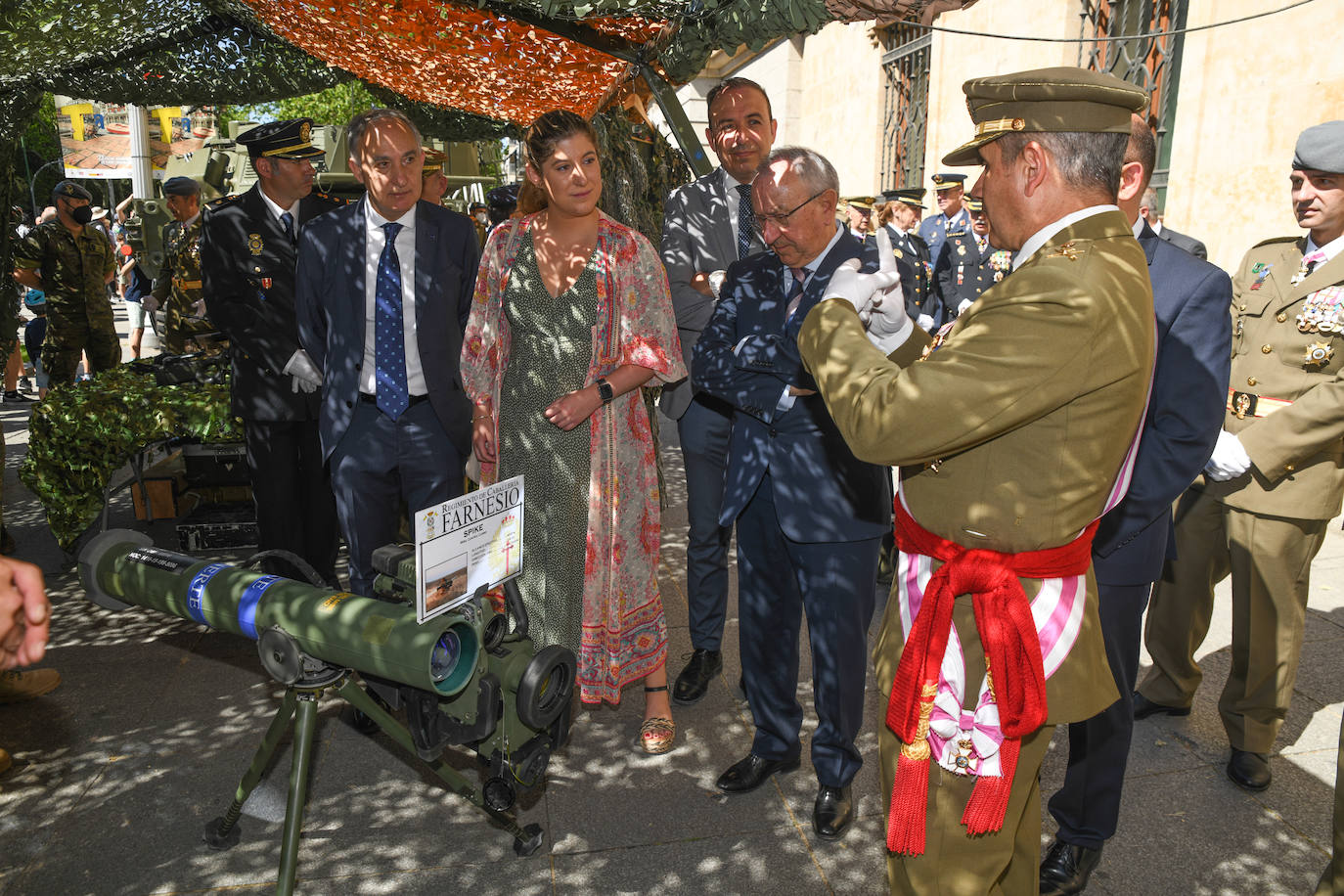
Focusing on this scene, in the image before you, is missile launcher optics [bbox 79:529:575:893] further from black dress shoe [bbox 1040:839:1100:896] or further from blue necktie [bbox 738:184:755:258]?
blue necktie [bbox 738:184:755:258]

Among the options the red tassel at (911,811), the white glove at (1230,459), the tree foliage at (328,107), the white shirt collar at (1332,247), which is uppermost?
the tree foliage at (328,107)

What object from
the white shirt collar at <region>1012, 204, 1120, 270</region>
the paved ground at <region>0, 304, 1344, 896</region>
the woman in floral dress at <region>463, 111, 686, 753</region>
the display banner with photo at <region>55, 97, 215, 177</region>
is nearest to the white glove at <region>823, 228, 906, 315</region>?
the white shirt collar at <region>1012, 204, 1120, 270</region>

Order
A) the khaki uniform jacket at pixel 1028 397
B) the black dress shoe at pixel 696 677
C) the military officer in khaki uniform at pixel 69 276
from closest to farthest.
Result: the khaki uniform jacket at pixel 1028 397, the black dress shoe at pixel 696 677, the military officer in khaki uniform at pixel 69 276

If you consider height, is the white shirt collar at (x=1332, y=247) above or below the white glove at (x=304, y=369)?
above

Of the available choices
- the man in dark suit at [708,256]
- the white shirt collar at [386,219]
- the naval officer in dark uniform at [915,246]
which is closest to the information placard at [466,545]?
the man in dark suit at [708,256]

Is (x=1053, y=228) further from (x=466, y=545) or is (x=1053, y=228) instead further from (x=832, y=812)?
(x=832, y=812)

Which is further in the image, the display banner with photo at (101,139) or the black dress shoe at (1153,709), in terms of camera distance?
the display banner with photo at (101,139)

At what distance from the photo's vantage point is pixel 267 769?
11.3 ft

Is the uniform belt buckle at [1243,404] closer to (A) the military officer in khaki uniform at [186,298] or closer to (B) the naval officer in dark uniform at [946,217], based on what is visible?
(A) the military officer in khaki uniform at [186,298]

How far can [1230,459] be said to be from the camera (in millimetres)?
3098

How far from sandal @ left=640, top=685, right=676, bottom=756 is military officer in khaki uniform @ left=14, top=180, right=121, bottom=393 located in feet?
23.9

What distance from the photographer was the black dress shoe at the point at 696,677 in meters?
3.96

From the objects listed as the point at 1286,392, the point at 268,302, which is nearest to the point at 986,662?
the point at 1286,392

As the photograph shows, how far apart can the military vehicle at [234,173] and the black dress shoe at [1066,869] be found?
12.2 metres
